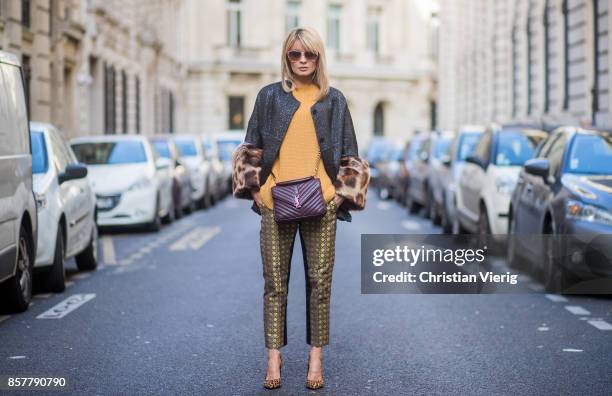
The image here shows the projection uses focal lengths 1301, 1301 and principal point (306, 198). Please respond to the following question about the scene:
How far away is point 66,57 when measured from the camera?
32031 millimetres

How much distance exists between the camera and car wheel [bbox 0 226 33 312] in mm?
9914

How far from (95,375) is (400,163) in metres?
20.9

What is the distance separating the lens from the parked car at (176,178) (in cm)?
2277

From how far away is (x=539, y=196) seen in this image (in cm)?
1210

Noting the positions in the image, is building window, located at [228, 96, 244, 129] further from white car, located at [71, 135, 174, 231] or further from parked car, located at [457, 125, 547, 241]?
parked car, located at [457, 125, 547, 241]

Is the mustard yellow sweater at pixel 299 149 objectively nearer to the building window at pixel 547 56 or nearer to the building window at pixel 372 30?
the building window at pixel 547 56

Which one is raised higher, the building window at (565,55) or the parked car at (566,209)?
the building window at (565,55)

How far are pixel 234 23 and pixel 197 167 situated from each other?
142 ft

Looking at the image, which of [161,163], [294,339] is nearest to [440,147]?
[161,163]

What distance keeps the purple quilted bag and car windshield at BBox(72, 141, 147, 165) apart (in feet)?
45.1

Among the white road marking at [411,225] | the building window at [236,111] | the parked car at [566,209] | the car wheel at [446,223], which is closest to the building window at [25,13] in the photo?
the white road marking at [411,225]

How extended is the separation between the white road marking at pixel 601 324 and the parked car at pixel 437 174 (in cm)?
952

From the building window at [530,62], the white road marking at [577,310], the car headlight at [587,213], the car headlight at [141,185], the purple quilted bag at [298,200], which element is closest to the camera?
the purple quilted bag at [298,200]

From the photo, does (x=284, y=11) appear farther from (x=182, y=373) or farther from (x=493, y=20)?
(x=182, y=373)
